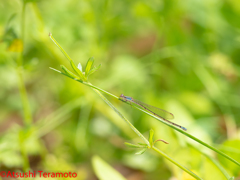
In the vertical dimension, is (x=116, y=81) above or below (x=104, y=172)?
above

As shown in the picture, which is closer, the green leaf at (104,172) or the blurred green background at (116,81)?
the green leaf at (104,172)

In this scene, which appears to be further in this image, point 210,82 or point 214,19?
point 214,19

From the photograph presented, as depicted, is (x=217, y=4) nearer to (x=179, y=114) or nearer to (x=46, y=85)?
(x=179, y=114)

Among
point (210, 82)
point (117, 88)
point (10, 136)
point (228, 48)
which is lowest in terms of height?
point (10, 136)

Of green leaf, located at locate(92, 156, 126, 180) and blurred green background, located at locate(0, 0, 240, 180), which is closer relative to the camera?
green leaf, located at locate(92, 156, 126, 180)

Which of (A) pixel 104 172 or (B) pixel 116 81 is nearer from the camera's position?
(A) pixel 104 172

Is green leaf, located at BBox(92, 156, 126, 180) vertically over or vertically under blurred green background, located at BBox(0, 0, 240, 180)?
under

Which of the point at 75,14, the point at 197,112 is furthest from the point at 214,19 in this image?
the point at 75,14

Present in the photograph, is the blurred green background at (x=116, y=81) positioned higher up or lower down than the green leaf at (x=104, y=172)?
higher up
